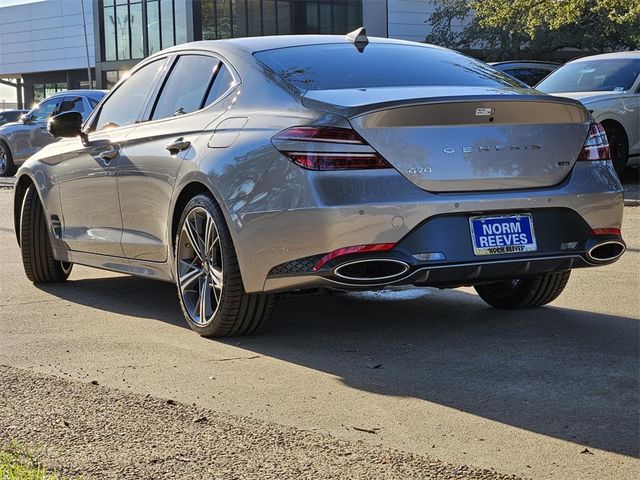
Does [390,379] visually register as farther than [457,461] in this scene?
Yes

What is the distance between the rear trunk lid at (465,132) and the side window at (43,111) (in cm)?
1749

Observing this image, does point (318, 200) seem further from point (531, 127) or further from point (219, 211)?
point (531, 127)

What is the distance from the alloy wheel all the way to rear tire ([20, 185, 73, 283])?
2.15 metres

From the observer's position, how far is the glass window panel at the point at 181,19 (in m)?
57.8

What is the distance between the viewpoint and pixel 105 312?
23.5 ft

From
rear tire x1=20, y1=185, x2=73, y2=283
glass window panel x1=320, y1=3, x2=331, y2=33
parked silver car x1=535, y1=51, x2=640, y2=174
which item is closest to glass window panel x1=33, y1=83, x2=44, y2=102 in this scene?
glass window panel x1=320, y1=3, x2=331, y2=33

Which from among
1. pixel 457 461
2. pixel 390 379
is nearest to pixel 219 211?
pixel 390 379

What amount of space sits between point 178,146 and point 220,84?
0.42 metres

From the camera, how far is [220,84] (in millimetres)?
6406

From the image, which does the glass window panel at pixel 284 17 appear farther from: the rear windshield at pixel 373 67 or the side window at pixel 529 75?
the rear windshield at pixel 373 67

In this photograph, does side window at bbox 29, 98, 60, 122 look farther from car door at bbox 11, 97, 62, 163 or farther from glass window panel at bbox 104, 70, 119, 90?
glass window panel at bbox 104, 70, 119, 90

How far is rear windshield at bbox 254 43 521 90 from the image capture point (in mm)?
5938

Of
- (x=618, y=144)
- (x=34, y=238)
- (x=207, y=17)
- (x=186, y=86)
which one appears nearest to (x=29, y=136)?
(x=618, y=144)

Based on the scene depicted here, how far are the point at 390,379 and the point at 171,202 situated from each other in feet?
6.17
